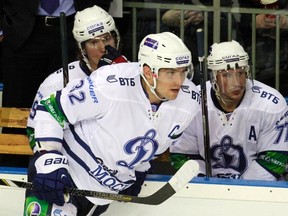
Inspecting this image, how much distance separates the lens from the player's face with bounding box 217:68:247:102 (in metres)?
4.42

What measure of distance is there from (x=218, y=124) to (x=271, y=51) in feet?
2.98

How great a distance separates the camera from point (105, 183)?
3.93 meters

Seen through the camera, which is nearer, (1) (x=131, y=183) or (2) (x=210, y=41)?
(1) (x=131, y=183)

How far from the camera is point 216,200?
13.5 ft

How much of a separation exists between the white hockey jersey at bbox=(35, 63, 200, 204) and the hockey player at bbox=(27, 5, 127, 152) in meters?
0.68

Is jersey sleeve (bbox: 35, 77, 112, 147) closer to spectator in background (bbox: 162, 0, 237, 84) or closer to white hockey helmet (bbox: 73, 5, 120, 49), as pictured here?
white hockey helmet (bbox: 73, 5, 120, 49)

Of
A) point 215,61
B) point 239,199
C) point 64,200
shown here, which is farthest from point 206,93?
point 64,200

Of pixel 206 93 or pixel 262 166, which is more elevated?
pixel 206 93

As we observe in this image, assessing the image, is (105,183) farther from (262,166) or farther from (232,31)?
(232,31)

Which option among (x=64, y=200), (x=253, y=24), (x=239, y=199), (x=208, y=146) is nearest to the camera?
(x=64, y=200)

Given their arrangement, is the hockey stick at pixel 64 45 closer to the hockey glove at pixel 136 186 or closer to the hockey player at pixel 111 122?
the hockey player at pixel 111 122

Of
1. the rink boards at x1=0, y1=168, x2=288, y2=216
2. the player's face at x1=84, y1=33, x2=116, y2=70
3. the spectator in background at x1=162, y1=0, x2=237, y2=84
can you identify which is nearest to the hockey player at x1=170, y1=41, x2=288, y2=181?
the rink boards at x1=0, y1=168, x2=288, y2=216

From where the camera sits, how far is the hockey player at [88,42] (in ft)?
15.0

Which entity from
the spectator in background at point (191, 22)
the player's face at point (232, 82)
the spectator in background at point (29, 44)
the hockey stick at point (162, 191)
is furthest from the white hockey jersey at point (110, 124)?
the spectator in background at point (191, 22)
